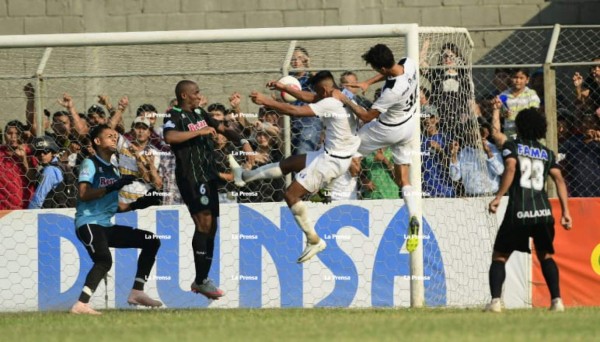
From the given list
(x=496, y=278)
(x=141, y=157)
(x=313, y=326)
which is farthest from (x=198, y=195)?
(x=496, y=278)

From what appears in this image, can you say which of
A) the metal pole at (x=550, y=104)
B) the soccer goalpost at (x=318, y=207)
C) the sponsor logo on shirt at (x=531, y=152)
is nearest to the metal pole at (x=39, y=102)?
the soccer goalpost at (x=318, y=207)

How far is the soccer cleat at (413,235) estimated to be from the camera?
13031 mm

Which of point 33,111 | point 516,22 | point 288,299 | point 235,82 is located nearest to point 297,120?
point 235,82

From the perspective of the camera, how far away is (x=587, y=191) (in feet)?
49.1

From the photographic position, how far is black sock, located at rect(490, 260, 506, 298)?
12.0m

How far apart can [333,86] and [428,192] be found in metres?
2.21

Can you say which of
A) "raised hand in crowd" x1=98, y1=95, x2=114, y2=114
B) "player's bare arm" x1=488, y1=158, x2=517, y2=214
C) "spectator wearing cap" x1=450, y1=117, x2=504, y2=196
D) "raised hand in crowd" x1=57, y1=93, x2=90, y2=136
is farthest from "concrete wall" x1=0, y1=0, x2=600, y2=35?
"player's bare arm" x1=488, y1=158, x2=517, y2=214

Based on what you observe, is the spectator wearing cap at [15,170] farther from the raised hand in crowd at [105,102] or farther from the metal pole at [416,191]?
the metal pole at [416,191]

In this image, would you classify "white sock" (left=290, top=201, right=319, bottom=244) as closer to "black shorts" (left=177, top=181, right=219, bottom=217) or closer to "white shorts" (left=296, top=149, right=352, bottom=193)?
"white shorts" (left=296, top=149, right=352, bottom=193)

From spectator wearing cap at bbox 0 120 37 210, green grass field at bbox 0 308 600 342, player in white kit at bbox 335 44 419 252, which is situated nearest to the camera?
green grass field at bbox 0 308 600 342

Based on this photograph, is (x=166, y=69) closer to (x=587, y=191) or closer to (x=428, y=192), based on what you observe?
(x=428, y=192)

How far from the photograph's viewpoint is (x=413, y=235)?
13055mm

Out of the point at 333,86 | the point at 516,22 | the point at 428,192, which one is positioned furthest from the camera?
the point at 516,22

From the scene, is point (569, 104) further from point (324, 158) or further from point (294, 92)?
point (294, 92)
